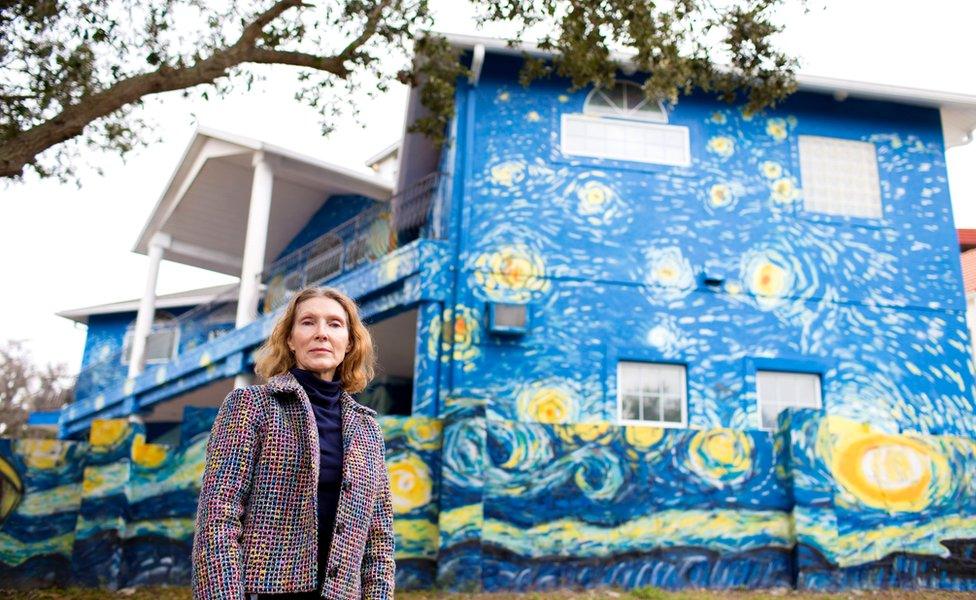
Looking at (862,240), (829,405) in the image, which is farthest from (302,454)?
(862,240)

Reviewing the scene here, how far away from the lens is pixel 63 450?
319 inches

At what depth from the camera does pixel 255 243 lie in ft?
44.2

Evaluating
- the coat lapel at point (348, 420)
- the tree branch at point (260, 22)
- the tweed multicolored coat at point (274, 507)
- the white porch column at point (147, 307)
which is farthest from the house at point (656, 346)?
the tweed multicolored coat at point (274, 507)

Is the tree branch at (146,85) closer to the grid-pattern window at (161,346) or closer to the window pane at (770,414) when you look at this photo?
the window pane at (770,414)

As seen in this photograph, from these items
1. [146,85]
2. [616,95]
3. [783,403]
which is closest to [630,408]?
[783,403]

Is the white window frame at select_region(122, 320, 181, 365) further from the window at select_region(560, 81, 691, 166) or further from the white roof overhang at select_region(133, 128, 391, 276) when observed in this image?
the window at select_region(560, 81, 691, 166)

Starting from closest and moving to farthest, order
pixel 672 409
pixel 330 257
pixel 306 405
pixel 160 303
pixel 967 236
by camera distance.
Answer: pixel 306 405 < pixel 672 409 < pixel 330 257 < pixel 967 236 < pixel 160 303

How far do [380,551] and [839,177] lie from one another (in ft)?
37.0

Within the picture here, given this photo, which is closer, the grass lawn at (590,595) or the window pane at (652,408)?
the grass lawn at (590,595)

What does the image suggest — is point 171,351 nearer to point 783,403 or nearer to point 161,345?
point 161,345

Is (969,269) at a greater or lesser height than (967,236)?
lesser

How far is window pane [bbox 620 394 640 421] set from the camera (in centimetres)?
1077

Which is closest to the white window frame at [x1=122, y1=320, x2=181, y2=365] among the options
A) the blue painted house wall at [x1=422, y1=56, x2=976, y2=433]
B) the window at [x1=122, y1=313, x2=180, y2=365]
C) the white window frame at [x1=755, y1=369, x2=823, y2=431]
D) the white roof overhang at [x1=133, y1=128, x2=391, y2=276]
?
the window at [x1=122, y1=313, x2=180, y2=365]

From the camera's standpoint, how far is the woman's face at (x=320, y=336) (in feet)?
9.09
